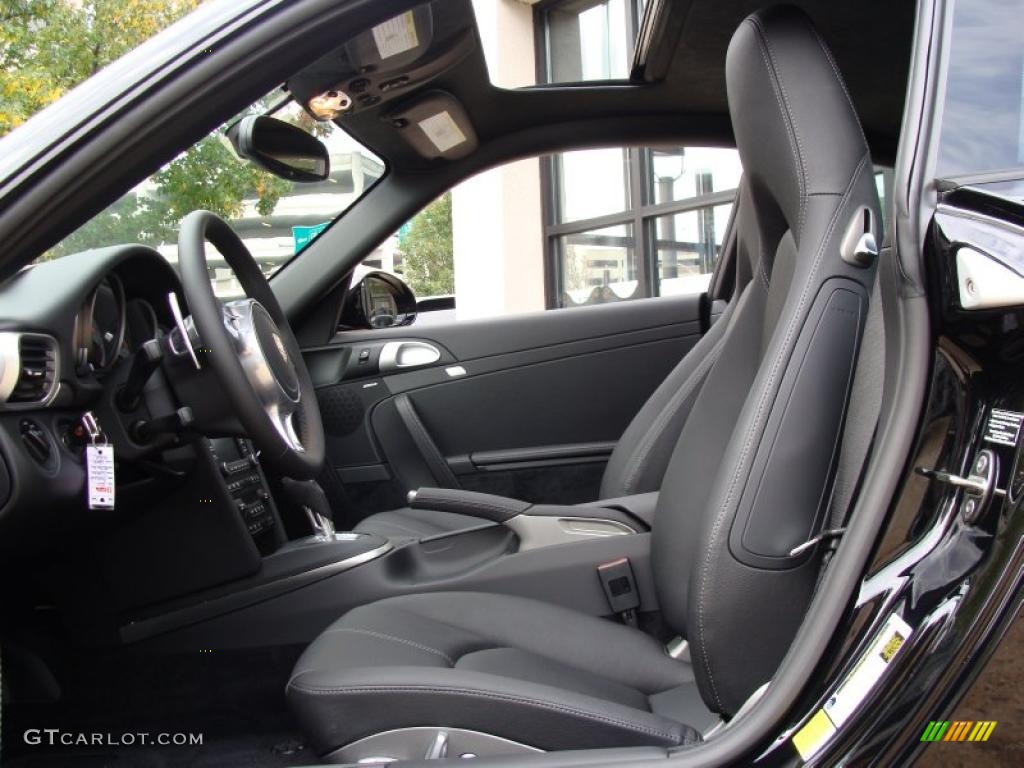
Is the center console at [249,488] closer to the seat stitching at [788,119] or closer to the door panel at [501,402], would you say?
the door panel at [501,402]

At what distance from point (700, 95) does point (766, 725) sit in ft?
5.67

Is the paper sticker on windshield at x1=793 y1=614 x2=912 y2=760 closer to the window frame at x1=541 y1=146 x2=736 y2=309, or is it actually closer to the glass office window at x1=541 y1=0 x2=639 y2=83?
the window frame at x1=541 y1=146 x2=736 y2=309

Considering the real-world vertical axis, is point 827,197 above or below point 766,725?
above

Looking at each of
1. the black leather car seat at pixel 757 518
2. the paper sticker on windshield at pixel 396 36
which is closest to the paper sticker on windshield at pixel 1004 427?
the black leather car seat at pixel 757 518

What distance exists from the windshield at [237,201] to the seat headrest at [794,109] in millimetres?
741

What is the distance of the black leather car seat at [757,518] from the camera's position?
1115 mm

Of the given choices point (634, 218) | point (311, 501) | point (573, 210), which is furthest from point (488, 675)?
point (573, 210)

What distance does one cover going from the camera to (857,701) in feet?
2.78

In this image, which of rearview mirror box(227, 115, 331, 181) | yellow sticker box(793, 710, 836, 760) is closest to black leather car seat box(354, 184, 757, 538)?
rearview mirror box(227, 115, 331, 181)

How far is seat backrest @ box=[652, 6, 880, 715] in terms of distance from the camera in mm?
1130

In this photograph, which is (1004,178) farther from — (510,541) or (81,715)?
(81,715)

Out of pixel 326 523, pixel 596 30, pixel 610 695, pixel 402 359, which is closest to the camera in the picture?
pixel 610 695

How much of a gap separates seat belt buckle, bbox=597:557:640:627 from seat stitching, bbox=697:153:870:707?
54 centimetres

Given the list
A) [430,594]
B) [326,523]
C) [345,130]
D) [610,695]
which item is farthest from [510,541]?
[345,130]
